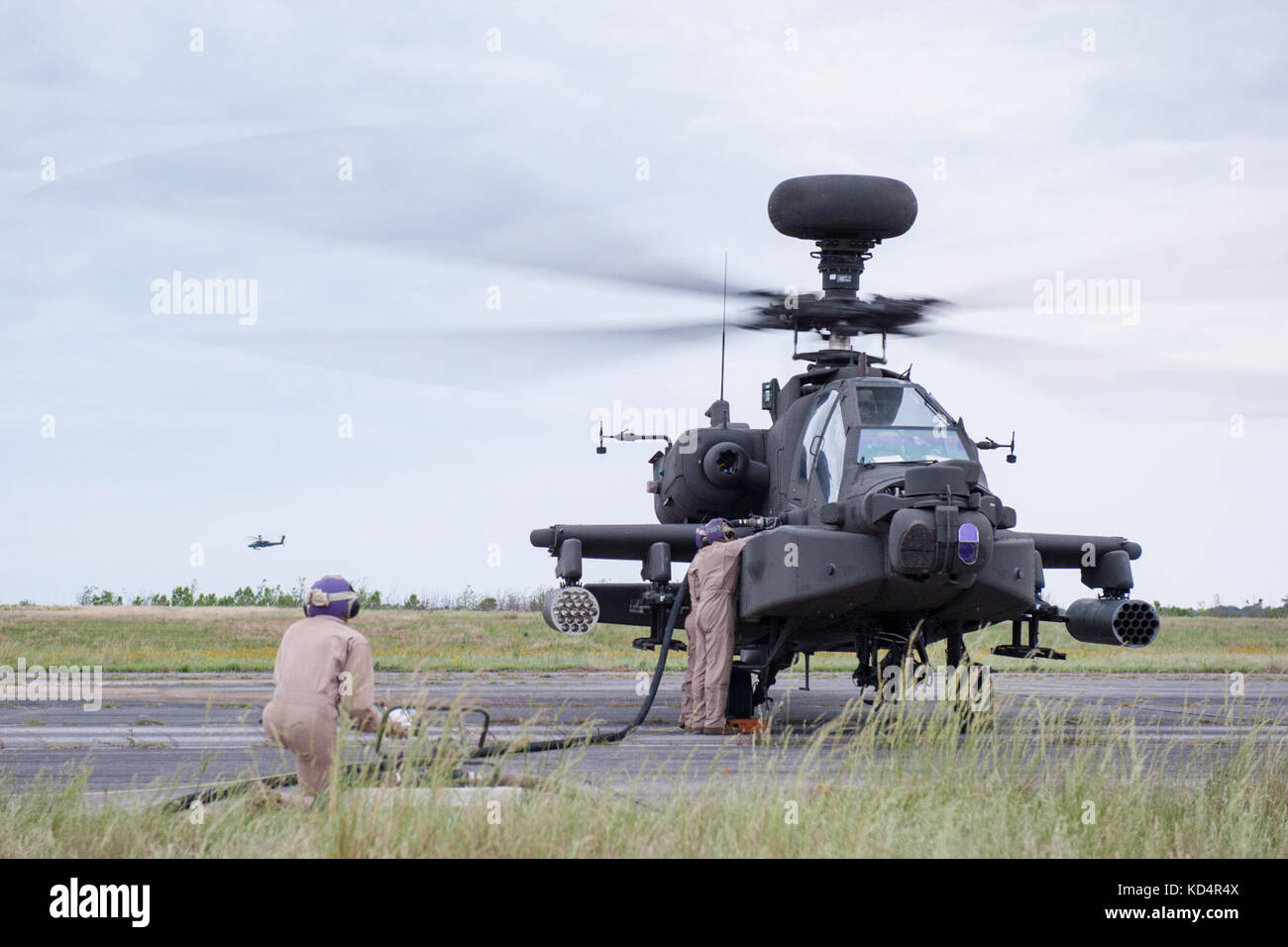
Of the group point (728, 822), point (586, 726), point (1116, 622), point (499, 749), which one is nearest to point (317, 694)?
point (499, 749)

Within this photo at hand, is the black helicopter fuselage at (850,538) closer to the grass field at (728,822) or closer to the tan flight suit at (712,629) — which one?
the tan flight suit at (712,629)

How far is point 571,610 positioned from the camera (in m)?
14.0

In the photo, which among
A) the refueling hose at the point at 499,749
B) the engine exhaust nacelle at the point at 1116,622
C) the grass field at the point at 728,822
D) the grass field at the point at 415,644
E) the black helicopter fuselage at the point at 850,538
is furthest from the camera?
the grass field at the point at 415,644

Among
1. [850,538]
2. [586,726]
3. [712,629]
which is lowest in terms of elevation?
[586,726]

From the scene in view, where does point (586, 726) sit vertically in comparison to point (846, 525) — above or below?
below

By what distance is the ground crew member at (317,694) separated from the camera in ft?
25.2

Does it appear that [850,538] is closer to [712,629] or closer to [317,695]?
[712,629]

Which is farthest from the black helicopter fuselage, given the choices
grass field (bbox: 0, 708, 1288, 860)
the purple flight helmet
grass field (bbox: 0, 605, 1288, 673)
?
grass field (bbox: 0, 605, 1288, 673)

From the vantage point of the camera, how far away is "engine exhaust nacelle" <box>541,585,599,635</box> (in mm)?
13883

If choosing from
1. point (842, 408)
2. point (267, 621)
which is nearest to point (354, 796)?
point (842, 408)

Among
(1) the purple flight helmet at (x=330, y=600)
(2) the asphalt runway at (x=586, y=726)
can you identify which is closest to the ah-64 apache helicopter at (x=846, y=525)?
(2) the asphalt runway at (x=586, y=726)

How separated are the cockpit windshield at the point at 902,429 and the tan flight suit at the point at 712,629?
1.60 meters

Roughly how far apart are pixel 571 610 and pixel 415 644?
23832mm

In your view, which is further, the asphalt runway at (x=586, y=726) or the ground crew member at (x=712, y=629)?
the ground crew member at (x=712, y=629)
